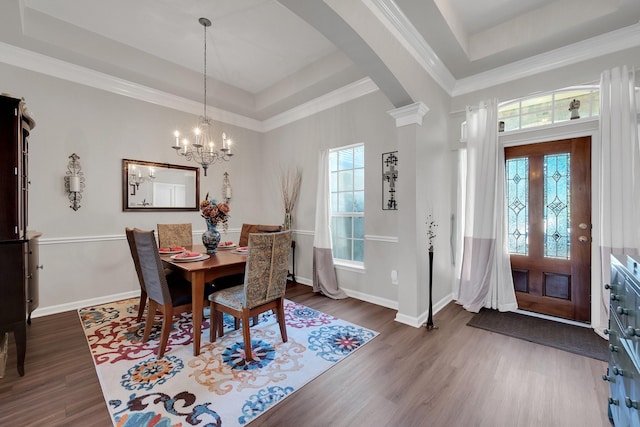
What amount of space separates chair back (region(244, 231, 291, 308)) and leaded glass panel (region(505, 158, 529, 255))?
273 cm

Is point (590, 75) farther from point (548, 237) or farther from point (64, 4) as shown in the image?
point (64, 4)

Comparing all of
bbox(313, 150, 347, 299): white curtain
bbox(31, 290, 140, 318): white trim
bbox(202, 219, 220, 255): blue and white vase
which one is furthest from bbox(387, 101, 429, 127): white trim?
bbox(31, 290, 140, 318): white trim

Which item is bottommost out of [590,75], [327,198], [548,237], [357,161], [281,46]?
[548,237]

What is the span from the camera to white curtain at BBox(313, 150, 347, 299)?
12.7 ft

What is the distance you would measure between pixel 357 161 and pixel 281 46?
5.72 feet

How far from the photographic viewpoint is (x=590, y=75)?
2633 mm

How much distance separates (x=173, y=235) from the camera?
11.3 ft

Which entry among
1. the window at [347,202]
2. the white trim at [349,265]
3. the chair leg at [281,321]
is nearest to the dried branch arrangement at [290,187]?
the window at [347,202]

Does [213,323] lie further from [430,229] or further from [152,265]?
[430,229]

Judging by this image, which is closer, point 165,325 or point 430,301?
point 165,325

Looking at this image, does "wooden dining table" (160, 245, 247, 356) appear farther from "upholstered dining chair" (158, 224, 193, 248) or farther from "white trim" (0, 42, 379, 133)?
"white trim" (0, 42, 379, 133)

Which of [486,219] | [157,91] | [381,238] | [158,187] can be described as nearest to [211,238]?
[158,187]

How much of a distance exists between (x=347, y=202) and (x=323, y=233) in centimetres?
59

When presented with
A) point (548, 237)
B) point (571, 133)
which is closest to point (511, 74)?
point (571, 133)
